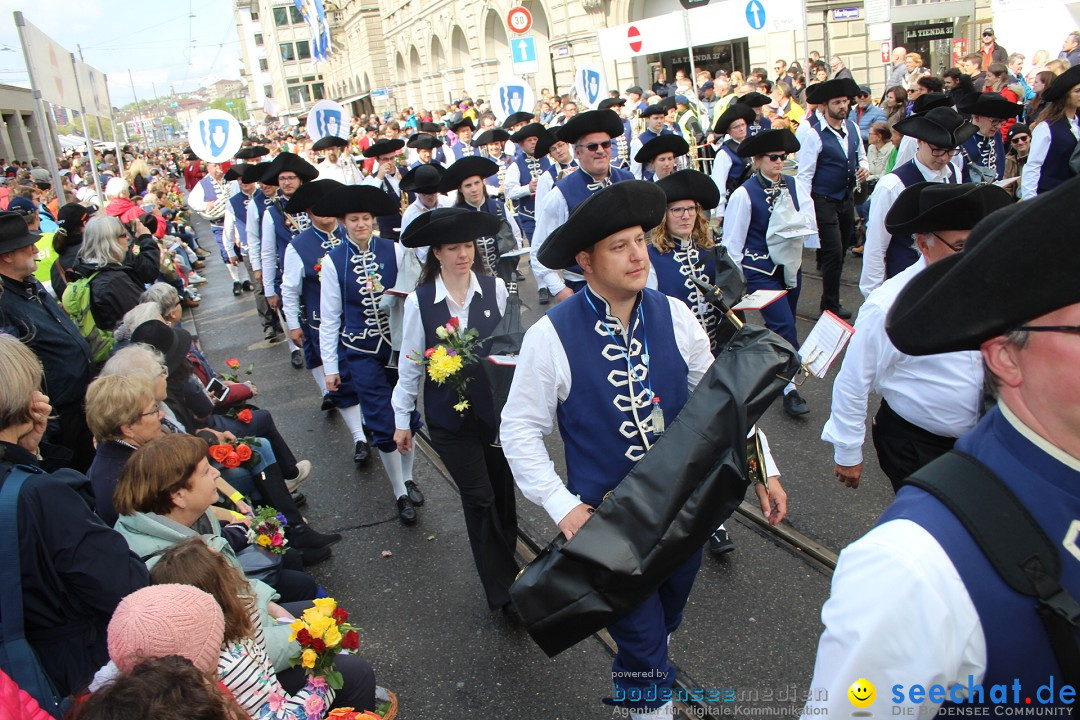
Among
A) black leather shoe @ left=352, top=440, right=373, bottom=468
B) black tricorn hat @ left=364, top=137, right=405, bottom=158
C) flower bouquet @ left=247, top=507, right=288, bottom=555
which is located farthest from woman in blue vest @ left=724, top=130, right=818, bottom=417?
black tricorn hat @ left=364, top=137, right=405, bottom=158

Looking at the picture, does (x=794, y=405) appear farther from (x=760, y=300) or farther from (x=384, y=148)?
(x=384, y=148)

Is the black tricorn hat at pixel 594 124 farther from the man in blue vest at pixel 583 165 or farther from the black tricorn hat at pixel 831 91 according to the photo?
the black tricorn hat at pixel 831 91

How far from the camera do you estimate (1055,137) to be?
684 cm

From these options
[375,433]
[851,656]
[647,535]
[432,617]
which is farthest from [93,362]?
[851,656]

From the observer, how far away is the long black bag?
2.50 metres

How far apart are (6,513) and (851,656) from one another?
8.49ft

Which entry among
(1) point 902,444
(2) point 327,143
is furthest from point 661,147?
(2) point 327,143

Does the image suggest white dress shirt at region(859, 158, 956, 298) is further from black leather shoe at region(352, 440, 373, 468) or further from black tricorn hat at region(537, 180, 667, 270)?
black leather shoe at region(352, 440, 373, 468)

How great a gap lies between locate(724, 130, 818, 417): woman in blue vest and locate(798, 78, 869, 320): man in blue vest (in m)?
1.70

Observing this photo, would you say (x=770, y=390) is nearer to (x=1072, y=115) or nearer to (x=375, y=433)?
(x=375, y=433)

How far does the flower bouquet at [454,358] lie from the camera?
3.82 meters

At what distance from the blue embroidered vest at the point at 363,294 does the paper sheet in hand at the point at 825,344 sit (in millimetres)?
3171

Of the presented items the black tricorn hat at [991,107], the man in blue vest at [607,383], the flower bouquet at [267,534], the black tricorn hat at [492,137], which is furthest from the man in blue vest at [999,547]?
the black tricorn hat at [492,137]

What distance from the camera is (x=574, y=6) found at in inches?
1070
